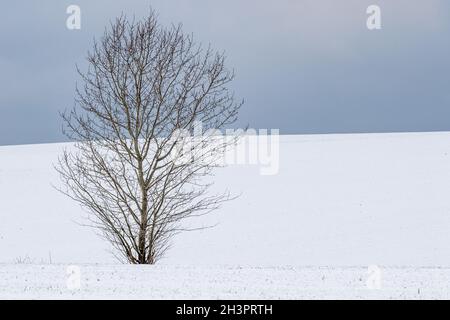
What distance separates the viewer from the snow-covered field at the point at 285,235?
14.5 metres

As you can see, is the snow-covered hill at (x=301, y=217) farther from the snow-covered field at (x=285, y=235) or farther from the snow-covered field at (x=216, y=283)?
the snow-covered field at (x=216, y=283)

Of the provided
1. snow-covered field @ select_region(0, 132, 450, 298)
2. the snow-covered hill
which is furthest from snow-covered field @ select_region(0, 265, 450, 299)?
the snow-covered hill

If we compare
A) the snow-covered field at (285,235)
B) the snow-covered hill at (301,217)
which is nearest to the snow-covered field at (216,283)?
the snow-covered field at (285,235)

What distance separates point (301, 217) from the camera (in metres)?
35.1

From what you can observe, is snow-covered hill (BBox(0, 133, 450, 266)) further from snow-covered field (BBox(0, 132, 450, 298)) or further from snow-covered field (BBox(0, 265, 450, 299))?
snow-covered field (BBox(0, 265, 450, 299))

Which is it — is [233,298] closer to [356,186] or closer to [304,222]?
[304,222]

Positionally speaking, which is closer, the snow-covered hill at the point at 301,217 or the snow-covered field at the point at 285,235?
the snow-covered field at the point at 285,235

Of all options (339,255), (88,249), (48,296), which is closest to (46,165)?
(88,249)

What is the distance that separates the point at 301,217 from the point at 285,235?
117 inches

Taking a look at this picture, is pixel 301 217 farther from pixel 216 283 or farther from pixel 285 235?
pixel 216 283

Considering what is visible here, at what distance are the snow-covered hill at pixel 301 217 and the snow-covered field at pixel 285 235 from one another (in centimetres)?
6

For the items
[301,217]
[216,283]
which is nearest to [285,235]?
[301,217]

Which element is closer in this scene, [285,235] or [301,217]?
[285,235]
